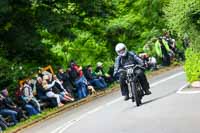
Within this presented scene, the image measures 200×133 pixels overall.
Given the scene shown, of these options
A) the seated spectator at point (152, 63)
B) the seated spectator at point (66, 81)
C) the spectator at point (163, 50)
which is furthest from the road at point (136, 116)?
the spectator at point (163, 50)

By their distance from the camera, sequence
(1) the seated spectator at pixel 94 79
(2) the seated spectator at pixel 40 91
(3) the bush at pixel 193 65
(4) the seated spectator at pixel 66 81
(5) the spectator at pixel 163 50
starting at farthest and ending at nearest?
(5) the spectator at pixel 163 50 < (1) the seated spectator at pixel 94 79 < (4) the seated spectator at pixel 66 81 < (2) the seated spectator at pixel 40 91 < (3) the bush at pixel 193 65

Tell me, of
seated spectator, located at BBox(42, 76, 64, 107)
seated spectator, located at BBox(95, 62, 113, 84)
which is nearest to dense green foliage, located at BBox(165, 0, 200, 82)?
seated spectator, located at BBox(42, 76, 64, 107)

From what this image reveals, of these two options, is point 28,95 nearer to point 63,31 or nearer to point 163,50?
point 63,31

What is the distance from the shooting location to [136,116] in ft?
55.8

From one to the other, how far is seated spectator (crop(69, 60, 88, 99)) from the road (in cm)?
159

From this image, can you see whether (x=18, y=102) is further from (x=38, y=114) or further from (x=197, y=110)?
(x=197, y=110)

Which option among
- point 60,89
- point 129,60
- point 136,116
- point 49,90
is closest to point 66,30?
point 60,89

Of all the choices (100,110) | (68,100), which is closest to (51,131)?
(100,110)

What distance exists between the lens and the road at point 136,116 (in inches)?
577

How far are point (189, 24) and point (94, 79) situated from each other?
778 cm

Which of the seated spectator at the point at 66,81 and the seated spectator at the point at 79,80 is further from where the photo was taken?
the seated spectator at the point at 79,80

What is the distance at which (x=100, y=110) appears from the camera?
69.1 ft

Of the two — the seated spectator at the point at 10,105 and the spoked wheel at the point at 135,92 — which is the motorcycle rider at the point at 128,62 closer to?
the spoked wheel at the point at 135,92

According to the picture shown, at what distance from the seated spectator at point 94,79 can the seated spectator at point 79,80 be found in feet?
3.83
